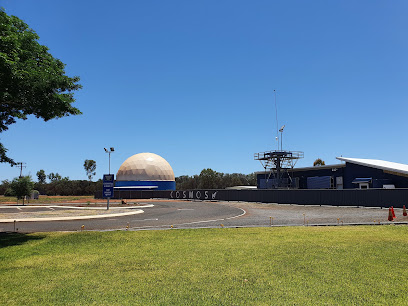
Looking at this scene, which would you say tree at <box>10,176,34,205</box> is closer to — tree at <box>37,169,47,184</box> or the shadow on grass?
the shadow on grass

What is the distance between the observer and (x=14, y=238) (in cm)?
1287

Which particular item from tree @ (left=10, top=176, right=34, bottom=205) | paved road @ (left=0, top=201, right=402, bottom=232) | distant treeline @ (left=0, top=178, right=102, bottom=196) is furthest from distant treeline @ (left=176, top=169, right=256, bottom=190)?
paved road @ (left=0, top=201, right=402, bottom=232)

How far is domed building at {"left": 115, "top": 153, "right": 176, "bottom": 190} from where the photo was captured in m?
78.9

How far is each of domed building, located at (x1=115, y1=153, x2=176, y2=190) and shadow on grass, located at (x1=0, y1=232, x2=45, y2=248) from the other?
63.1 m

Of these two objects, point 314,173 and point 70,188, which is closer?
point 314,173

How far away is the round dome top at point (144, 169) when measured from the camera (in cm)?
8069

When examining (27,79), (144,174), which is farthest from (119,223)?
(144,174)

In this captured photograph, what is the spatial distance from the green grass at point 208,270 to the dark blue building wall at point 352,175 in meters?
31.5

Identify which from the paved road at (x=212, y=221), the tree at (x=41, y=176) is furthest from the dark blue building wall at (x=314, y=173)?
the tree at (x=41, y=176)

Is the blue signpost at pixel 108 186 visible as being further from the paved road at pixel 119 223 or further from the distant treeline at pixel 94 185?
the distant treeline at pixel 94 185

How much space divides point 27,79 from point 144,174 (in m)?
70.3

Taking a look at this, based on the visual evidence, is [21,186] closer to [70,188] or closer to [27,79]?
[27,79]

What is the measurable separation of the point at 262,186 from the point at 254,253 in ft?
165

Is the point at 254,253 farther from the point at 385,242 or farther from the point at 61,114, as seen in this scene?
the point at 61,114
